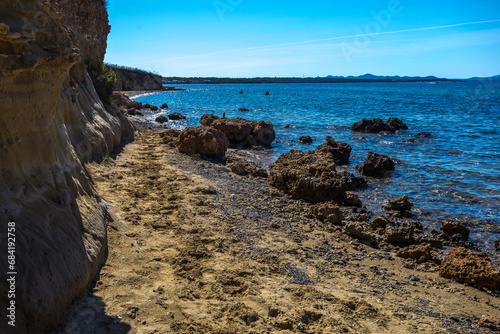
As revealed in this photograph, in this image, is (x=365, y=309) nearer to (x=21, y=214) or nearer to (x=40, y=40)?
(x=21, y=214)

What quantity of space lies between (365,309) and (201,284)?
7.30 ft

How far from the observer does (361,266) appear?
21.1 feet

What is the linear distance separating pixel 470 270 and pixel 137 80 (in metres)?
81.9

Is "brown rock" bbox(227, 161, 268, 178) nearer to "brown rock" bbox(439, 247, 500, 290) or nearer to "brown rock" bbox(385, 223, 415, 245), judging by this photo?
"brown rock" bbox(385, 223, 415, 245)

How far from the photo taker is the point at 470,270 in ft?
20.4

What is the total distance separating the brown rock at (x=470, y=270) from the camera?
6000 mm

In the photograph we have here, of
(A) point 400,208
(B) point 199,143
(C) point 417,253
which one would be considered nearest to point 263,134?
(B) point 199,143

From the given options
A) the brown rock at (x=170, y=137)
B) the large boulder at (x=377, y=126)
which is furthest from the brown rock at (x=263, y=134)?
the large boulder at (x=377, y=126)

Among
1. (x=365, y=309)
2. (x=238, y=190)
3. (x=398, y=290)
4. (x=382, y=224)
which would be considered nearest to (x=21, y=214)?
(x=365, y=309)

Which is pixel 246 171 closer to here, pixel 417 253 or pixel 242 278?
pixel 417 253

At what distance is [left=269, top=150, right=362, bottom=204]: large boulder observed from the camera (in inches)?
403

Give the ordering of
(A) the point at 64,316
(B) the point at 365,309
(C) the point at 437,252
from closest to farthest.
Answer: (A) the point at 64,316
(B) the point at 365,309
(C) the point at 437,252

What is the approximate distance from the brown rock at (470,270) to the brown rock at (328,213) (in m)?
2.46

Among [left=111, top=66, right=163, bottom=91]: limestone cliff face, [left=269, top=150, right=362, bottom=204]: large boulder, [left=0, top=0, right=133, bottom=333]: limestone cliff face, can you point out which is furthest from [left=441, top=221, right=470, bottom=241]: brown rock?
[left=111, top=66, right=163, bottom=91]: limestone cliff face
